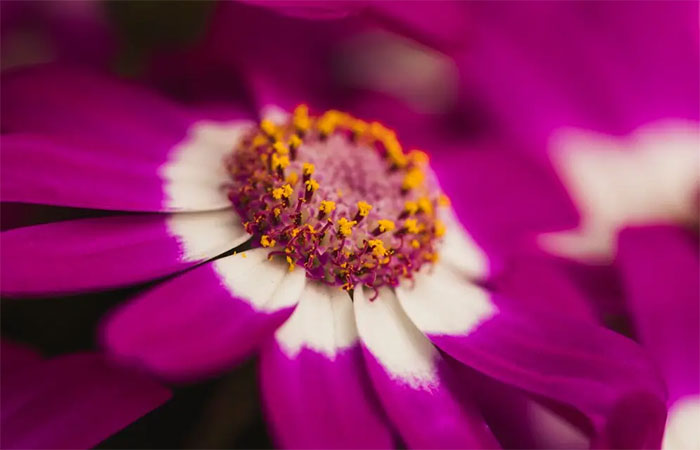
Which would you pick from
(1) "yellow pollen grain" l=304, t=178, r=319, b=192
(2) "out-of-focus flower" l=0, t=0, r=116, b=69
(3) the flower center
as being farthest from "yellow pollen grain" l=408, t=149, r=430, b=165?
(2) "out-of-focus flower" l=0, t=0, r=116, b=69

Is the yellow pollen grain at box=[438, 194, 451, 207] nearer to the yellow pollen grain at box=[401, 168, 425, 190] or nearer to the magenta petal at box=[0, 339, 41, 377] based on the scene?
the yellow pollen grain at box=[401, 168, 425, 190]

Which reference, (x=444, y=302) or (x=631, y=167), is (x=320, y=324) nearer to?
(x=444, y=302)

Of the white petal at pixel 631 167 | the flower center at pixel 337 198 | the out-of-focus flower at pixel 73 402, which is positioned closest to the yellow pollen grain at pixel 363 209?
the flower center at pixel 337 198

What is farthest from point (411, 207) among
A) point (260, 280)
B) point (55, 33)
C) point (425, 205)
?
point (55, 33)

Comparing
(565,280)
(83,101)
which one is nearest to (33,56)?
(83,101)

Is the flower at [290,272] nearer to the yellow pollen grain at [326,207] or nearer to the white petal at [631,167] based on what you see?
the yellow pollen grain at [326,207]

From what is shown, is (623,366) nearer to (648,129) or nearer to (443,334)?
(443,334)
